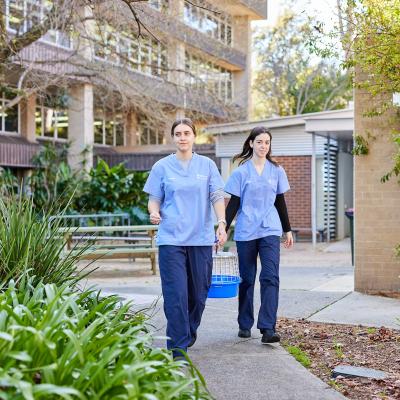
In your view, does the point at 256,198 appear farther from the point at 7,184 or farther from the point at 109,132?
the point at 109,132

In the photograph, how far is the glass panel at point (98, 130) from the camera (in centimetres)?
3526

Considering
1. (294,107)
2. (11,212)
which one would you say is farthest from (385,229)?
(294,107)

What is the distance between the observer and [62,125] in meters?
32.4

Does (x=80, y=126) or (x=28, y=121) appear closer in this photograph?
(x=28, y=121)

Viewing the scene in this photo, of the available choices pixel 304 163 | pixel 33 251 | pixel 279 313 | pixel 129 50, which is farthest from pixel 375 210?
pixel 304 163

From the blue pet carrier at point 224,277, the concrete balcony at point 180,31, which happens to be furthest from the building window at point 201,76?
the blue pet carrier at point 224,277

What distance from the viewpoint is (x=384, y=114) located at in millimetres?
10125

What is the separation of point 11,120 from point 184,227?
24.9 m

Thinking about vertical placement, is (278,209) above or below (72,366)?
above

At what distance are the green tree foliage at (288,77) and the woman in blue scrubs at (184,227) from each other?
36310 mm

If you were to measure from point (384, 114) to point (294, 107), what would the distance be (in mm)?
36564

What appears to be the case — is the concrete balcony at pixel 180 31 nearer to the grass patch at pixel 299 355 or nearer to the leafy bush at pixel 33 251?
the leafy bush at pixel 33 251

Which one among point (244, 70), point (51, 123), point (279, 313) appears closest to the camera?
point (279, 313)

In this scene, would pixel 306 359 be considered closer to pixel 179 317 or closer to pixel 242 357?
pixel 242 357
